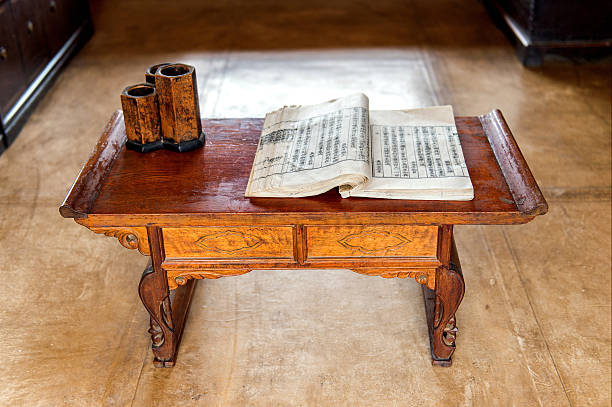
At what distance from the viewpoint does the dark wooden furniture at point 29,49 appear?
8.89ft

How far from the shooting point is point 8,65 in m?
2.74

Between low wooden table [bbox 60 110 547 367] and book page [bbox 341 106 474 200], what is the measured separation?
2 cm

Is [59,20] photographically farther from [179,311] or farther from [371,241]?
[371,241]

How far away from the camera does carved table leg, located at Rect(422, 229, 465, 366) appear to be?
145cm

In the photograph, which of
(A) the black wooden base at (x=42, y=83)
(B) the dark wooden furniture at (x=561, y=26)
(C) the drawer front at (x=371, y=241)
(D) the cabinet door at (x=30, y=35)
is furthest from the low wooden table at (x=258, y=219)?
(B) the dark wooden furniture at (x=561, y=26)

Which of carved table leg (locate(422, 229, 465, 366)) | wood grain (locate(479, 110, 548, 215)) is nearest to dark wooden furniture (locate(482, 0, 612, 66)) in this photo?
wood grain (locate(479, 110, 548, 215))

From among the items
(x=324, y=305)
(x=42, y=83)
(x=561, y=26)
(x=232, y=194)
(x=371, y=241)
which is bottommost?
(x=324, y=305)

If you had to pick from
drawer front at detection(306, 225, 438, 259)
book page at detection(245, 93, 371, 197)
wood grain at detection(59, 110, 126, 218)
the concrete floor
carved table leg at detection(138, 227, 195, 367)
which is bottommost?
the concrete floor

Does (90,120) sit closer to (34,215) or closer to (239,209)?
(34,215)

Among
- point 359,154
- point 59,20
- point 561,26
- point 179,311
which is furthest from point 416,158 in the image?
point 59,20

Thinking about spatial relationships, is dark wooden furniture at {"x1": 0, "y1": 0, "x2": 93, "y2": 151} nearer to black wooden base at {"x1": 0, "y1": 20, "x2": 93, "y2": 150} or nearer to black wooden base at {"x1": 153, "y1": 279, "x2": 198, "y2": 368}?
black wooden base at {"x1": 0, "y1": 20, "x2": 93, "y2": 150}

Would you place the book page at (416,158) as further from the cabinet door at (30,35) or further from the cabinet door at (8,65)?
the cabinet door at (30,35)

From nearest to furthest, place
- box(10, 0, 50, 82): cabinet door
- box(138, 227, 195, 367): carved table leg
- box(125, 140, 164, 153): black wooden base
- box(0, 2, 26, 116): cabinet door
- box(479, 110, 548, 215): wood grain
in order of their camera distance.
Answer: box(479, 110, 548, 215): wood grain < box(138, 227, 195, 367): carved table leg < box(125, 140, 164, 153): black wooden base < box(0, 2, 26, 116): cabinet door < box(10, 0, 50, 82): cabinet door

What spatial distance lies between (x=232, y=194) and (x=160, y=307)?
0.34 metres
